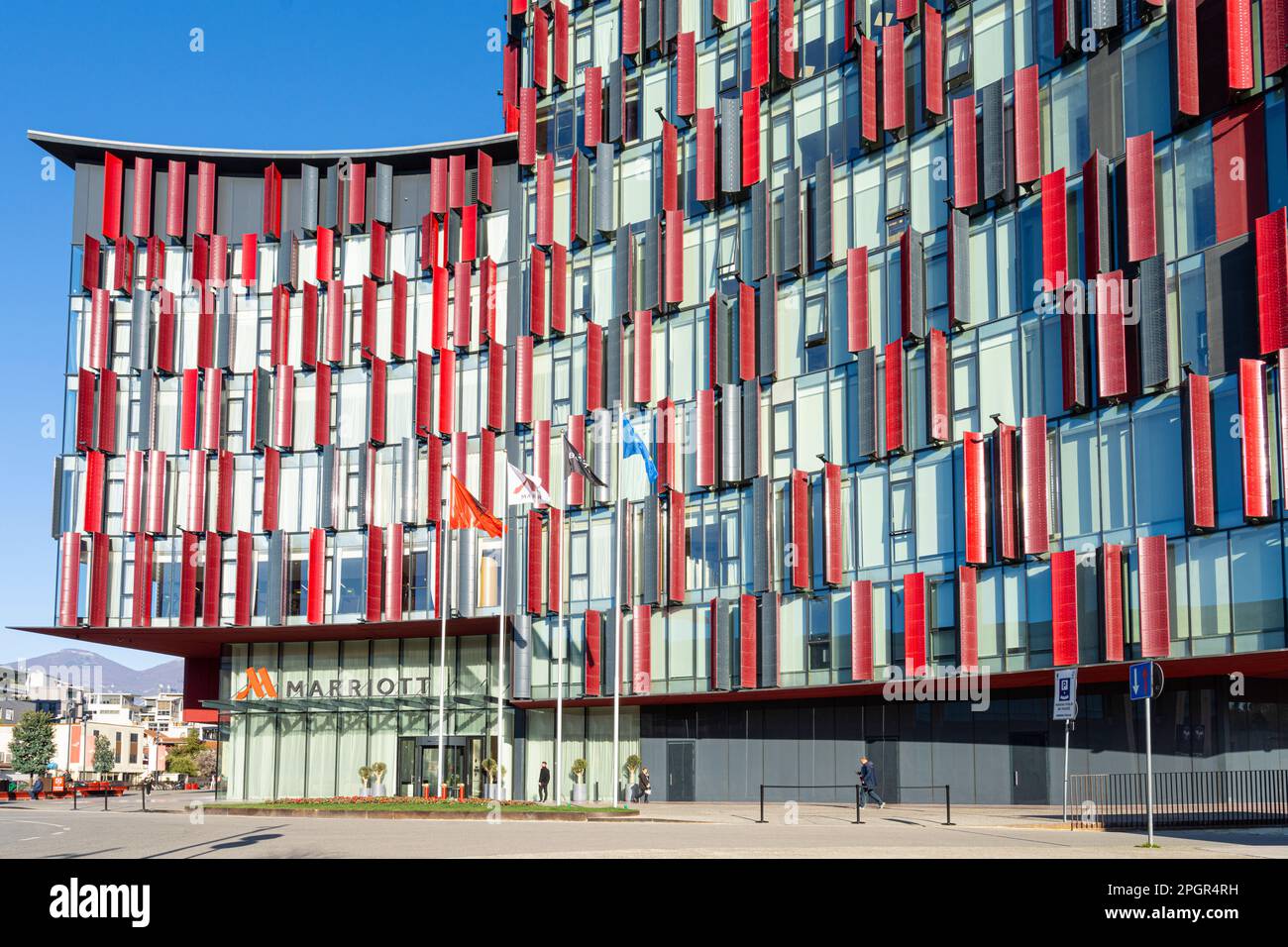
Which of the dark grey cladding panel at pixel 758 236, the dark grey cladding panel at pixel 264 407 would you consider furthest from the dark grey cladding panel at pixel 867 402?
the dark grey cladding panel at pixel 264 407

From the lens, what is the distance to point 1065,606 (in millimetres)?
40625

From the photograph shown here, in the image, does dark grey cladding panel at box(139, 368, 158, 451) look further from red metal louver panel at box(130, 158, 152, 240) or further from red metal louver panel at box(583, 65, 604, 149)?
red metal louver panel at box(583, 65, 604, 149)

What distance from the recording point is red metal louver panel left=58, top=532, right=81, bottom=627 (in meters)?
65.3

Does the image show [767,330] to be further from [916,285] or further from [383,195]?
[383,195]

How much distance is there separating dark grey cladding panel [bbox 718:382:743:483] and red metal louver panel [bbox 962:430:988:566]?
1065 cm

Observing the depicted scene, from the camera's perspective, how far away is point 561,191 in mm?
63031

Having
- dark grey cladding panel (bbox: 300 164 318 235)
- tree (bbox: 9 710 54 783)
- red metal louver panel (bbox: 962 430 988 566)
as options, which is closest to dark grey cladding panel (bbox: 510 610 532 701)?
red metal louver panel (bbox: 962 430 988 566)

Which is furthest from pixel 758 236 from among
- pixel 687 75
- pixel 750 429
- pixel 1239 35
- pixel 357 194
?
pixel 357 194

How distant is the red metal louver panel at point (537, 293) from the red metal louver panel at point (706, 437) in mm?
10007

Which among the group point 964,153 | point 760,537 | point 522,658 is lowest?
point 522,658

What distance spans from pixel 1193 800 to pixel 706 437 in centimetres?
2345

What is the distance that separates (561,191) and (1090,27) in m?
26.4

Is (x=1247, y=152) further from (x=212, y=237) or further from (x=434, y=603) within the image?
(x=212, y=237)
